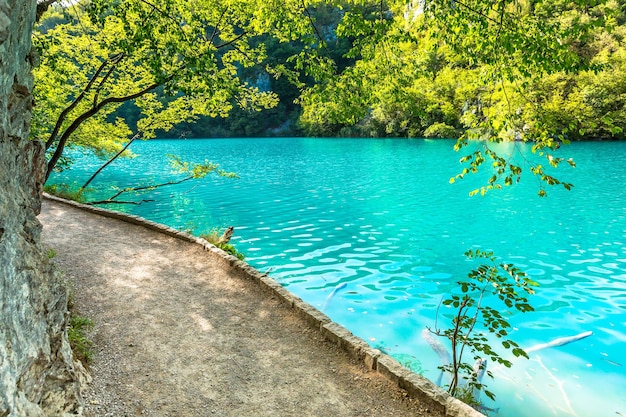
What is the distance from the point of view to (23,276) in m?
3.12

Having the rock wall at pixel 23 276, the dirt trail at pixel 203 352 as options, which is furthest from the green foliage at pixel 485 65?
the rock wall at pixel 23 276

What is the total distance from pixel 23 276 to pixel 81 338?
2.25 metres

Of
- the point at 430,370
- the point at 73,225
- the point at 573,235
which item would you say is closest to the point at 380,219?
the point at 573,235

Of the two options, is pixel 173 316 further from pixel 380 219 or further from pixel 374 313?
pixel 380 219

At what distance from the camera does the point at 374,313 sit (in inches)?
355

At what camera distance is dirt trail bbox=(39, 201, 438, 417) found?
14.1 ft

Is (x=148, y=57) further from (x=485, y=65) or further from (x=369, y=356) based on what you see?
(x=369, y=356)

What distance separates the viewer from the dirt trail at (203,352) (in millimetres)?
4293

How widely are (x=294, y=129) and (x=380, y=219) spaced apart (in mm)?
80831

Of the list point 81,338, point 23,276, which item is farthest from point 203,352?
point 23,276

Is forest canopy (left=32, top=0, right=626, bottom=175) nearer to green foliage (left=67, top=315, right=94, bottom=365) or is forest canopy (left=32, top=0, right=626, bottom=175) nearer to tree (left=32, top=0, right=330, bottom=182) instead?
tree (left=32, top=0, right=330, bottom=182)

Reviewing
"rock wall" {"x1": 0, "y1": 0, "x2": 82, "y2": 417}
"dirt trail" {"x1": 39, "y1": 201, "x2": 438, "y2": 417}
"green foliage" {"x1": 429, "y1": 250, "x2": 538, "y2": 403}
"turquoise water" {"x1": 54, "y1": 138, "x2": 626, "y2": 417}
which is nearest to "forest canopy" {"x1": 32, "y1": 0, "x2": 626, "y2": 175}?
"green foliage" {"x1": 429, "y1": 250, "x2": 538, "y2": 403}

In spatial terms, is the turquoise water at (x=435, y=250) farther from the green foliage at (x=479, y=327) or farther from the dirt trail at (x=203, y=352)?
the dirt trail at (x=203, y=352)

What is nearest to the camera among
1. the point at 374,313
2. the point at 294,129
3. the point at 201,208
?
the point at 374,313
